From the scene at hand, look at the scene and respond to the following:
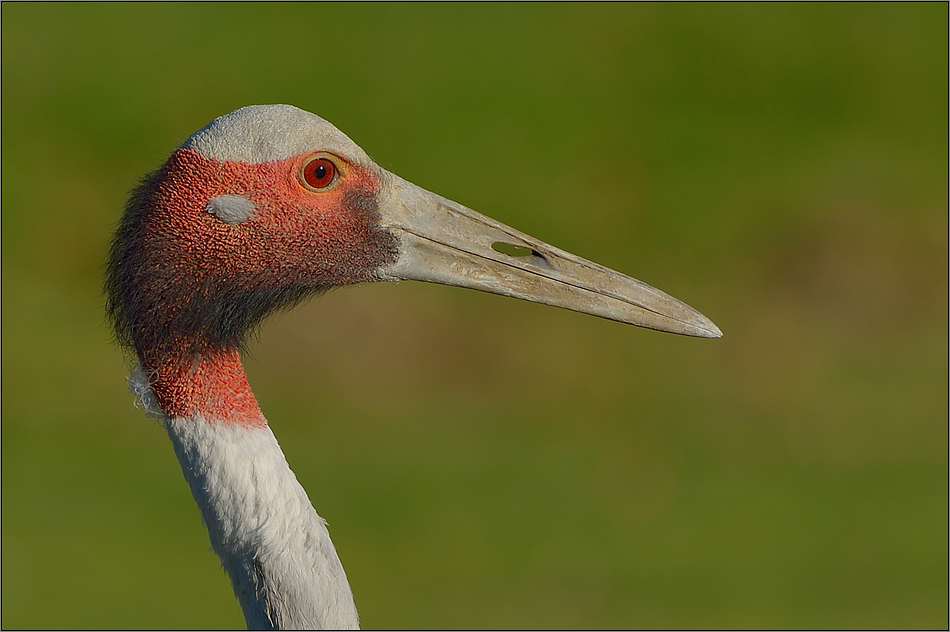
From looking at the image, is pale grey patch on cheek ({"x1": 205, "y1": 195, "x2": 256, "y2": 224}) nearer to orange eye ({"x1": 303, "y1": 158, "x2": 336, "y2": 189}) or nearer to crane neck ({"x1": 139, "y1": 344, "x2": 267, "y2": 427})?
orange eye ({"x1": 303, "y1": 158, "x2": 336, "y2": 189})

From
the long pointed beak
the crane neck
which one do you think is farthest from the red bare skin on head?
the long pointed beak

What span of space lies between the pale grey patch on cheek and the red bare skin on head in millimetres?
14

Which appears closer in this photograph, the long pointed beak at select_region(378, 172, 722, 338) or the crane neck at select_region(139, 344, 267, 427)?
the crane neck at select_region(139, 344, 267, 427)

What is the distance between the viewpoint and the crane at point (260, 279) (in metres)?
3.56

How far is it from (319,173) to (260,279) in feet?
1.30

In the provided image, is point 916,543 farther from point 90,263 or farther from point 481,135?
point 90,263

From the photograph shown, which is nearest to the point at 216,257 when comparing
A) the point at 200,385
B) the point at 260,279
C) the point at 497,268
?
the point at 260,279

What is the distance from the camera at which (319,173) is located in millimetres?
3746

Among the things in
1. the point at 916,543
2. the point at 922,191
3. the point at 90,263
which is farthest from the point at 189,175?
the point at 922,191

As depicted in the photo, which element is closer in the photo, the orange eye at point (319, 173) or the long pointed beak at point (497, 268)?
the orange eye at point (319, 173)

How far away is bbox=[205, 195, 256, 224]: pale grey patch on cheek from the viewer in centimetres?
363

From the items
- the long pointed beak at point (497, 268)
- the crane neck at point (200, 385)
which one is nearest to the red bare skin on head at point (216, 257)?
the crane neck at point (200, 385)

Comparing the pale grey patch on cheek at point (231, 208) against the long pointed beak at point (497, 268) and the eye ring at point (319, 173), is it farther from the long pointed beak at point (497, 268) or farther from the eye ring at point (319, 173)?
the long pointed beak at point (497, 268)

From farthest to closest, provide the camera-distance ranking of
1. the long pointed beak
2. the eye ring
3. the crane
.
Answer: the long pointed beak, the eye ring, the crane
